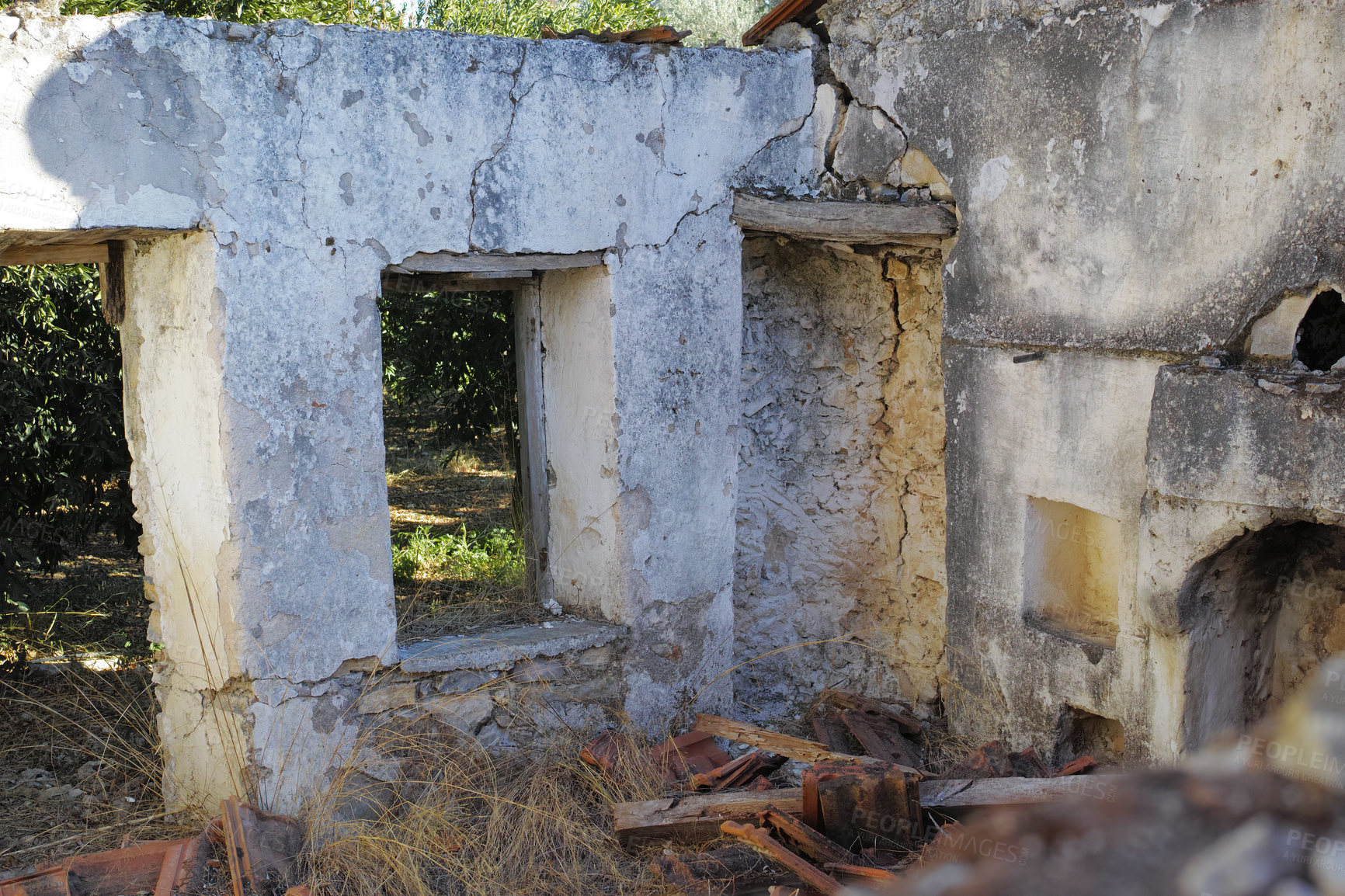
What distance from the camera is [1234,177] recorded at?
345 centimetres

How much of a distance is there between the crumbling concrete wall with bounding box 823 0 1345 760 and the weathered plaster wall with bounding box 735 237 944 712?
554 mm

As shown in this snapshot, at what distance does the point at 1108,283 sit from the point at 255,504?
124 inches

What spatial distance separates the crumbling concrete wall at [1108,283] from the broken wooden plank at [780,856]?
1488 millimetres

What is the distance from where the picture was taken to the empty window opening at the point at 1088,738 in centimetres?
415

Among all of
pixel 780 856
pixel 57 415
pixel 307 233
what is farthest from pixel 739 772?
pixel 57 415

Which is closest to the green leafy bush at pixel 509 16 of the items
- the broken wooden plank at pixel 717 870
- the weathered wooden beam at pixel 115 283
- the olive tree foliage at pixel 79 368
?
the olive tree foliage at pixel 79 368

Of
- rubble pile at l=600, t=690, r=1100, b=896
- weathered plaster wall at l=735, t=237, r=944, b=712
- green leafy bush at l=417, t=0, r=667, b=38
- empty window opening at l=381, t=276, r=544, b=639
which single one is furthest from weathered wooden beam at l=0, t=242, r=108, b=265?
green leafy bush at l=417, t=0, r=667, b=38

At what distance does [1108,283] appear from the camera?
3.80 meters

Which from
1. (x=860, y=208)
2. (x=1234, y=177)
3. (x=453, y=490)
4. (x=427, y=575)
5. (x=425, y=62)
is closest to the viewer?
(x=1234, y=177)

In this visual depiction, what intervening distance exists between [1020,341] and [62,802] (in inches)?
169

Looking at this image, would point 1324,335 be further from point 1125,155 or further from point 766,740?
point 766,740

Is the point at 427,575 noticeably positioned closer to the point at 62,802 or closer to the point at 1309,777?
the point at 62,802

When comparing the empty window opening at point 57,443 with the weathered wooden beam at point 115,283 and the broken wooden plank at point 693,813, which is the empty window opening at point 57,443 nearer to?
the weathered wooden beam at point 115,283

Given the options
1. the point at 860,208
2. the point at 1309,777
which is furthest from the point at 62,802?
the point at 1309,777
